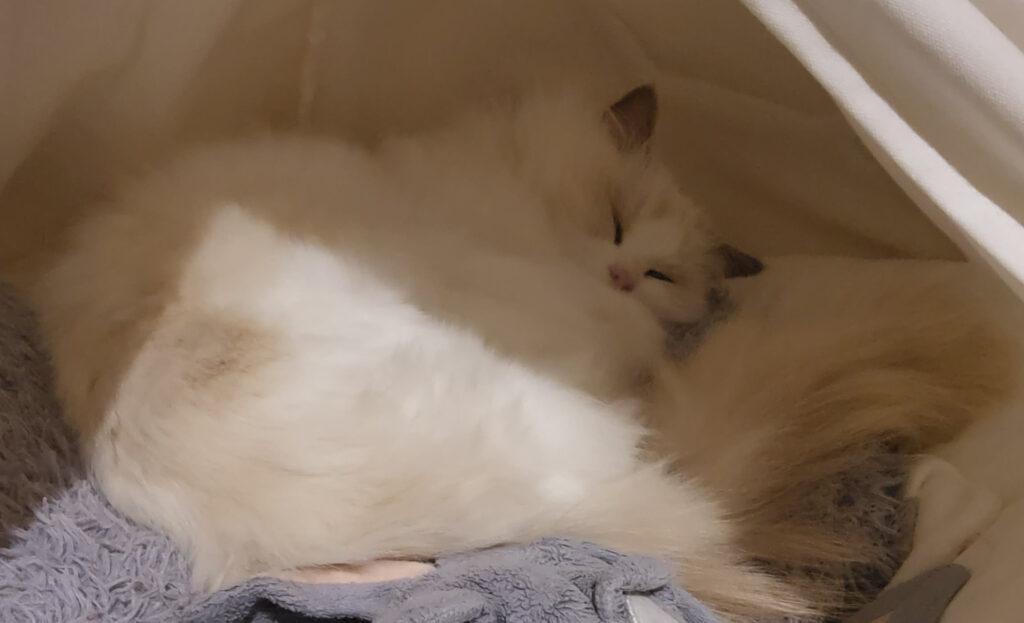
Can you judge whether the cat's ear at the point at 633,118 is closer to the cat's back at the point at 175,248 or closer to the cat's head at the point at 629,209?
the cat's head at the point at 629,209

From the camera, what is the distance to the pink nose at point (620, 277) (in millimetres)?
1250

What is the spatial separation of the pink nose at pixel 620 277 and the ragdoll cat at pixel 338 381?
92 millimetres

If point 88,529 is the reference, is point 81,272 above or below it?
above

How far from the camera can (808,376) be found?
0.90 meters

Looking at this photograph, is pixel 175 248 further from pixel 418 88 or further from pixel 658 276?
pixel 658 276

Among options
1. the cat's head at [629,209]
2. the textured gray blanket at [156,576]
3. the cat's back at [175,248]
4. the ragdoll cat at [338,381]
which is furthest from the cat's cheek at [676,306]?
the textured gray blanket at [156,576]

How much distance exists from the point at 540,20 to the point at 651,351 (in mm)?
550

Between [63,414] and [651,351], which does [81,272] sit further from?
[651,351]

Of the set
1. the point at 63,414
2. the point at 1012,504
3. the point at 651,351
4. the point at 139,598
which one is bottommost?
the point at 139,598

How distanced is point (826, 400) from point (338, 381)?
49cm

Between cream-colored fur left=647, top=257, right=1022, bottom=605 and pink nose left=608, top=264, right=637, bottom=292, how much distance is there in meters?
0.29

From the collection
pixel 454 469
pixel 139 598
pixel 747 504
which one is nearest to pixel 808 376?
pixel 747 504

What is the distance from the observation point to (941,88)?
58 centimetres

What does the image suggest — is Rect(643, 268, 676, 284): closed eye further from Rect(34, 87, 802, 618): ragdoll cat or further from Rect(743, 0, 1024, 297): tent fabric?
Rect(743, 0, 1024, 297): tent fabric
